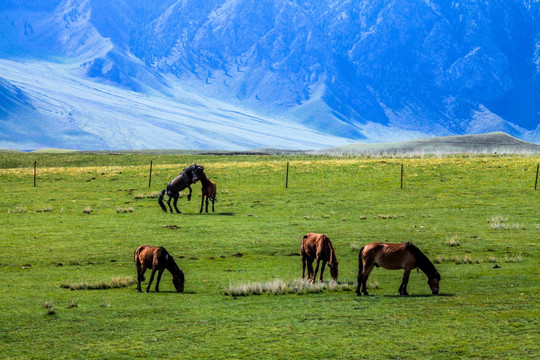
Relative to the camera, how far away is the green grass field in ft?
48.2

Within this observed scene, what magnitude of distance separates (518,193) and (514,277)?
1288 inches

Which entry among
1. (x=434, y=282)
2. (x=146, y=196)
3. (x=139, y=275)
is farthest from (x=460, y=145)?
(x=139, y=275)

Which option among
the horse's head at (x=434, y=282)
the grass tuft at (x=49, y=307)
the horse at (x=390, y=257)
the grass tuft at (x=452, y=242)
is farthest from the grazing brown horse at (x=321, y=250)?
the grass tuft at (x=452, y=242)

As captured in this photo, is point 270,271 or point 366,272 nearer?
point 366,272

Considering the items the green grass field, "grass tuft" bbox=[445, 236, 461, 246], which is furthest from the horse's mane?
"grass tuft" bbox=[445, 236, 461, 246]

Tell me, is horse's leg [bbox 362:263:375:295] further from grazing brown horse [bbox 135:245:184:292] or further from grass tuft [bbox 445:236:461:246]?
grass tuft [bbox 445:236:461:246]

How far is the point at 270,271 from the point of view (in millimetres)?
25219

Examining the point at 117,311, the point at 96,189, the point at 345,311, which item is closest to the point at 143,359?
the point at 117,311

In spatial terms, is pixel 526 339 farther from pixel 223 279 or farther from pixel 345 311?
pixel 223 279

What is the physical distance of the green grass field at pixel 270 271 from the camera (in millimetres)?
14688

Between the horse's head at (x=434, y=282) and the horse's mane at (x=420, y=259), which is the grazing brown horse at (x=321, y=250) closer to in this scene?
the horse's mane at (x=420, y=259)

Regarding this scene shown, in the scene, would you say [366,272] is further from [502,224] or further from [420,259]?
[502,224]

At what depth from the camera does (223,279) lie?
77.0 feet

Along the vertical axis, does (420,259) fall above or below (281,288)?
above
